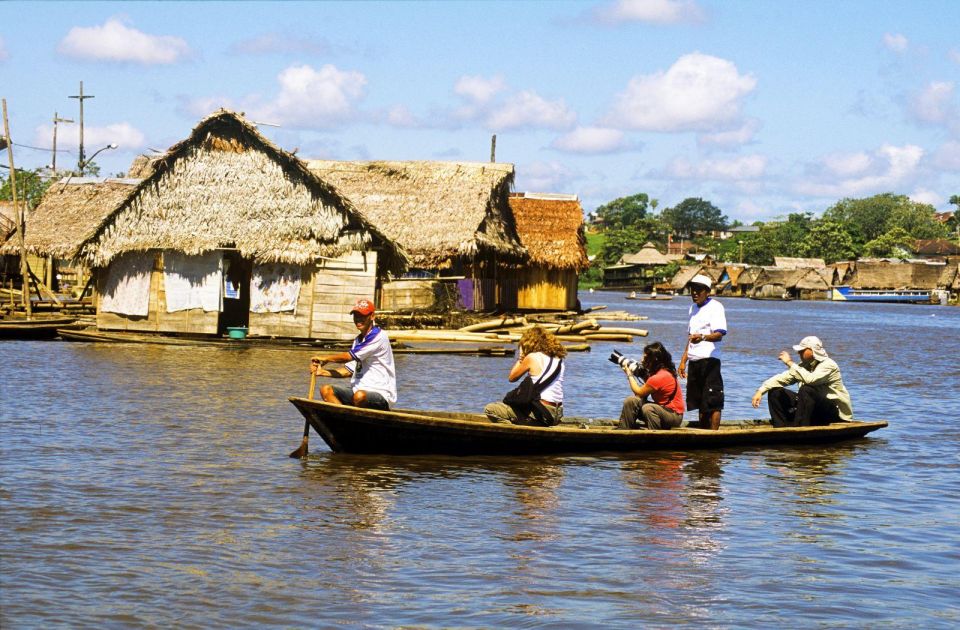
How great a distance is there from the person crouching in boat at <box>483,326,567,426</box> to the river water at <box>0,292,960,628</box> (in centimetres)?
44

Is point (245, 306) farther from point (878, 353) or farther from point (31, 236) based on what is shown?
point (878, 353)

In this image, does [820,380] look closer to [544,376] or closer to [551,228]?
[544,376]

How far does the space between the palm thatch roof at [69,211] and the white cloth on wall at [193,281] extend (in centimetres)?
1092

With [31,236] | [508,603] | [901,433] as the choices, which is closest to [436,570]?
[508,603]

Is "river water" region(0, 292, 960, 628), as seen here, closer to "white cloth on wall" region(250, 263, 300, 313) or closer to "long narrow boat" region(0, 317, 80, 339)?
"white cloth on wall" region(250, 263, 300, 313)

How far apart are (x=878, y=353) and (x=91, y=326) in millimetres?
19571

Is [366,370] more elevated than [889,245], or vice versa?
[889,245]

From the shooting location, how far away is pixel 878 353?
30125 millimetres

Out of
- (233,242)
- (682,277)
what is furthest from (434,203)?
(682,277)

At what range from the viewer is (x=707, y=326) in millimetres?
11805

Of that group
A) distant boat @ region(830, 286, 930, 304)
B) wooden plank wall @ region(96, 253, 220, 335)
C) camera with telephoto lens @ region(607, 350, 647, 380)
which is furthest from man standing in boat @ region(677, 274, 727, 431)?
distant boat @ region(830, 286, 930, 304)

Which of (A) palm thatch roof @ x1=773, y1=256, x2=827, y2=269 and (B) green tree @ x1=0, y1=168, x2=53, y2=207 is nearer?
(B) green tree @ x1=0, y1=168, x2=53, y2=207

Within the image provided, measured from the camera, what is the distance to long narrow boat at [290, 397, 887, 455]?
1055cm

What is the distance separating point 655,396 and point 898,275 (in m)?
85.1
